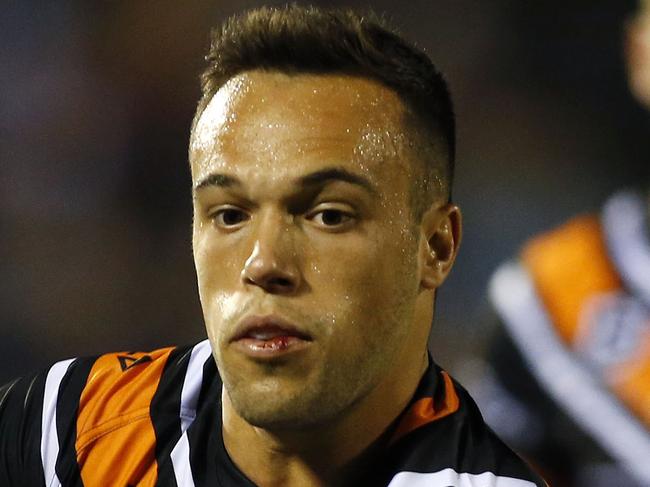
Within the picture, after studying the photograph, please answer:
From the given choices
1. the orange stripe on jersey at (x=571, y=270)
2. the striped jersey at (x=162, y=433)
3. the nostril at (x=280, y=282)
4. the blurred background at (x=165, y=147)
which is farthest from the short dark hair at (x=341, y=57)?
the blurred background at (x=165, y=147)

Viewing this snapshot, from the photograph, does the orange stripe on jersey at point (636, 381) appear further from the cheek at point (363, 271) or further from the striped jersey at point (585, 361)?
the cheek at point (363, 271)

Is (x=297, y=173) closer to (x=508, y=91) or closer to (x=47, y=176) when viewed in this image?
(x=508, y=91)

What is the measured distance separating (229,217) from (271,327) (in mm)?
167

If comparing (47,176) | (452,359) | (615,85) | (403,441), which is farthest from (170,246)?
(403,441)

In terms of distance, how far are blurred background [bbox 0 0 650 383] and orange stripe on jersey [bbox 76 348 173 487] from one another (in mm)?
1263

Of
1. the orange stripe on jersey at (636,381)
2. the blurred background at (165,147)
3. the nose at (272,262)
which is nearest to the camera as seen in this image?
the nose at (272,262)

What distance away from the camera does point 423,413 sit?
1505 millimetres

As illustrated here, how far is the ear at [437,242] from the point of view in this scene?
57.9 inches

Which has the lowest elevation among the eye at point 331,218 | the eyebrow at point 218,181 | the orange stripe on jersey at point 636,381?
the orange stripe on jersey at point 636,381

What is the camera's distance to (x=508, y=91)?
293 cm

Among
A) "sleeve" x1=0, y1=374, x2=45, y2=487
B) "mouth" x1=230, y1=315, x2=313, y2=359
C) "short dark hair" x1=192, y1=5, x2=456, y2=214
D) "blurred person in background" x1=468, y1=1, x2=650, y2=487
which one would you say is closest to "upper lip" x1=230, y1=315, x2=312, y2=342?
"mouth" x1=230, y1=315, x2=313, y2=359

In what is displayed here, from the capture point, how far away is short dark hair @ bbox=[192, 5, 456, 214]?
143 centimetres

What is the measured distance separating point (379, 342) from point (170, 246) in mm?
1778

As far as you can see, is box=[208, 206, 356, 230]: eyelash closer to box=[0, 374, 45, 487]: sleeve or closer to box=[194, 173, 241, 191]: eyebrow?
box=[194, 173, 241, 191]: eyebrow
